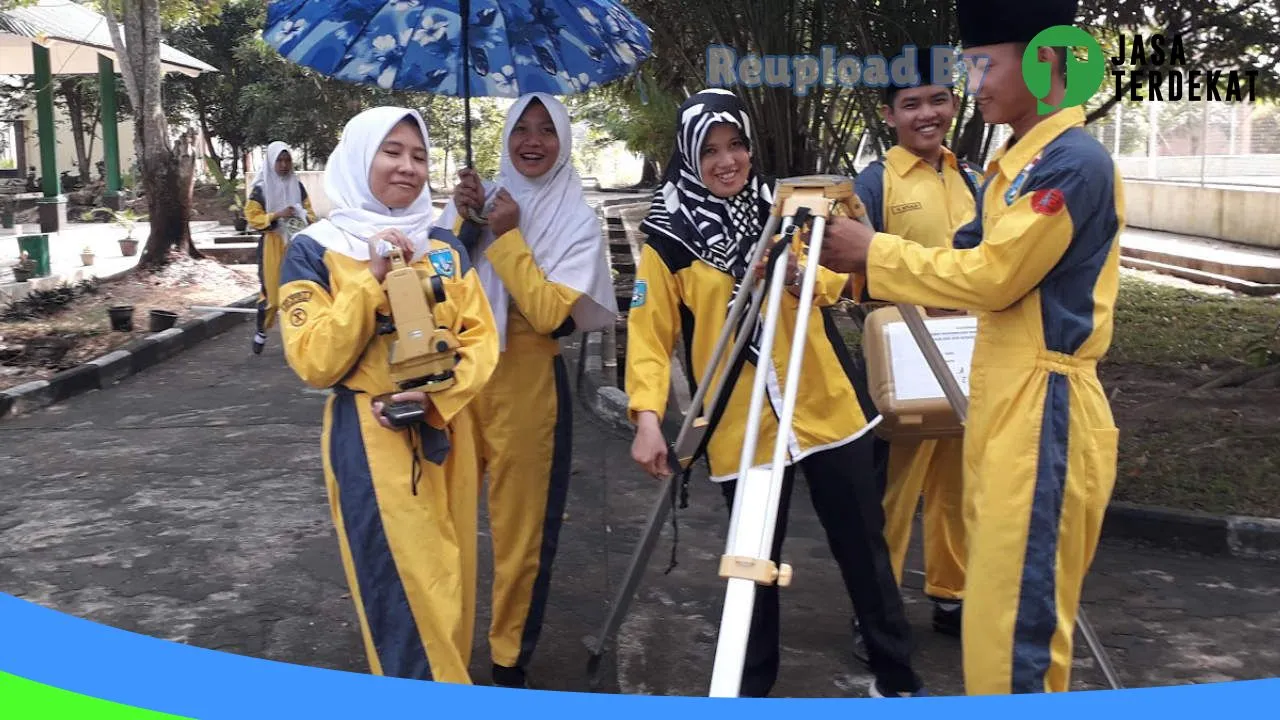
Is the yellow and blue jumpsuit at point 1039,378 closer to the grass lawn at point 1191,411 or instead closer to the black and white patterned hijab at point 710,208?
the black and white patterned hijab at point 710,208

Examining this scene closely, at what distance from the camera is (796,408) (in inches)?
135

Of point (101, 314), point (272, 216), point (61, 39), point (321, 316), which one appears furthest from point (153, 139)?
point (321, 316)

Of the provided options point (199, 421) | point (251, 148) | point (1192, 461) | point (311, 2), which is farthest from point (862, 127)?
point (251, 148)

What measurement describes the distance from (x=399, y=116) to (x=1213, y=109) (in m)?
19.0

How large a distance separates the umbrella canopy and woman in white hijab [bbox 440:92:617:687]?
64 centimetres

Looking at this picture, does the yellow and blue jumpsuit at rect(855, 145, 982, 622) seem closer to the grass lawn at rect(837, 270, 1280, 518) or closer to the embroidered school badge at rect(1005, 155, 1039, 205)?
the embroidered school badge at rect(1005, 155, 1039, 205)

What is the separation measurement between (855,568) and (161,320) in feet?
32.0

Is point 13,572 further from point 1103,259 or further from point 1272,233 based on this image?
point 1272,233

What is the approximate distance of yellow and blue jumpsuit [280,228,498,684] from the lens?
3135mm

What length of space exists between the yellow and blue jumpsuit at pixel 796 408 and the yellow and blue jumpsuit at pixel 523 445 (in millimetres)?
409

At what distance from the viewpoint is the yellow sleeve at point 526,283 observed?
3762mm

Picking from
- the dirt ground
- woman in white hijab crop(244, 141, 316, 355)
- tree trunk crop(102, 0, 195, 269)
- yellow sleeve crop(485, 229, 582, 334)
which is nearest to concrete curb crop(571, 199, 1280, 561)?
yellow sleeve crop(485, 229, 582, 334)

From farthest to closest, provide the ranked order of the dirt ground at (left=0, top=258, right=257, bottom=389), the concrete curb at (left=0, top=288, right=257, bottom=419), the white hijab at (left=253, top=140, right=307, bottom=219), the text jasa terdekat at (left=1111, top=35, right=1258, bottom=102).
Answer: the white hijab at (left=253, top=140, right=307, bottom=219), the dirt ground at (left=0, top=258, right=257, bottom=389), the text jasa terdekat at (left=1111, top=35, right=1258, bottom=102), the concrete curb at (left=0, top=288, right=257, bottom=419)

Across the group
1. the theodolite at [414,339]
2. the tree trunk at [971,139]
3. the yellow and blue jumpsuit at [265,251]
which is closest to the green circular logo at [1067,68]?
the theodolite at [414,339]
